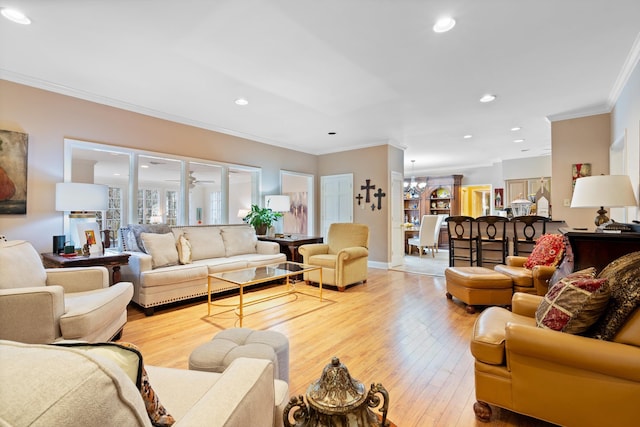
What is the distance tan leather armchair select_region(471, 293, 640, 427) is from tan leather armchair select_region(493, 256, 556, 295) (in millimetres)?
1764

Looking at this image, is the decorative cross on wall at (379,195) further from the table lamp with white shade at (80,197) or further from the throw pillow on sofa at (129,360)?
the throw pillow on sofa at (129,360)

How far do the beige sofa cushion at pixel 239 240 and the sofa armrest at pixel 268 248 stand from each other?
8 cm

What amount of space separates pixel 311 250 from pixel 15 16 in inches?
154

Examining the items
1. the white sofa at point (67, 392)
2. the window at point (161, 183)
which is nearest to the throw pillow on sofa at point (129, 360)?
the white sofa at point (67, 392)

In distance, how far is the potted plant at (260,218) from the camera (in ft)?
17.5

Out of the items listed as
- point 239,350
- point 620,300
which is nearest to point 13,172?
point 239,350

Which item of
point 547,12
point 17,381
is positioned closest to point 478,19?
point 547,12

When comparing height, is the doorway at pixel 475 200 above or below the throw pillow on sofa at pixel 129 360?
above

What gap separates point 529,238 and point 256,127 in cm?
461

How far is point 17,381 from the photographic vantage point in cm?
42

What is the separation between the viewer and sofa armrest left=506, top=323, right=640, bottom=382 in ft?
4.29

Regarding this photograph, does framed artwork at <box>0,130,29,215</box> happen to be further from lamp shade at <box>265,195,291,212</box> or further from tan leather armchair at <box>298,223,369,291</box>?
tan leather armchair at <box>298,223,369,291</box>

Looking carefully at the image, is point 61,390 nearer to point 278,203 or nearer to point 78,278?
point 78,278

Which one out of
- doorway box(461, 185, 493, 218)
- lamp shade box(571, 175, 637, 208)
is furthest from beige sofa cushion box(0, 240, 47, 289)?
doorway box(461, 185, 493, 218)
